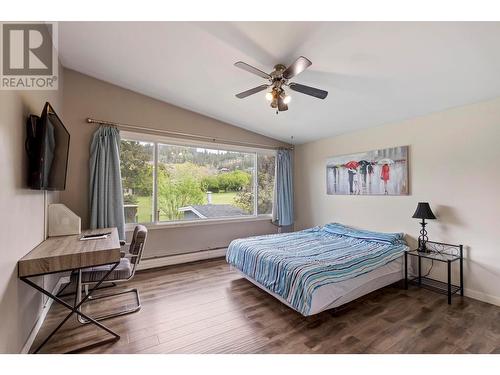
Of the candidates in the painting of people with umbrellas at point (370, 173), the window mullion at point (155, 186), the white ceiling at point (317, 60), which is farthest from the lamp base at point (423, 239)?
the window mullion at point (155, 186)

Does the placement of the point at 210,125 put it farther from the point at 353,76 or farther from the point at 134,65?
the point at 353,76

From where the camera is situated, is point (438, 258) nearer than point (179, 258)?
Yes

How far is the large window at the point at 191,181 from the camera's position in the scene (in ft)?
11.9

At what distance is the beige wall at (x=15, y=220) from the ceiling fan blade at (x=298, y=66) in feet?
6.59

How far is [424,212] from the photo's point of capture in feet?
9.34

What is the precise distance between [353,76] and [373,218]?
89.4 inches

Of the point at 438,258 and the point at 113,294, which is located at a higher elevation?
the point at 438,258

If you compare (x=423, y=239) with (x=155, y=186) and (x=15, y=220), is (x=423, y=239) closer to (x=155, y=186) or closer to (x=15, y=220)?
(x=155, y=186)

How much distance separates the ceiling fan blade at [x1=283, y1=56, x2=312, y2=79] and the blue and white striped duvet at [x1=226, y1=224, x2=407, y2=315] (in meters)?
1.84

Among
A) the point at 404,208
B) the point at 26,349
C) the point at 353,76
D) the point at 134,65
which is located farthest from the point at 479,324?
the point at 134,65

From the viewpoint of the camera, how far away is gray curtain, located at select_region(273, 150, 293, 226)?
4.81 meters

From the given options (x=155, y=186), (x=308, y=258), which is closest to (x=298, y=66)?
(x=308, y=258)

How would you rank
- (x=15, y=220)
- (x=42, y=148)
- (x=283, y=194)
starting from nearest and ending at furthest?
(x=15, y=220) < (x=42, y=148) < (x=283, y=194)

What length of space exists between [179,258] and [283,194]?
2.38 m
